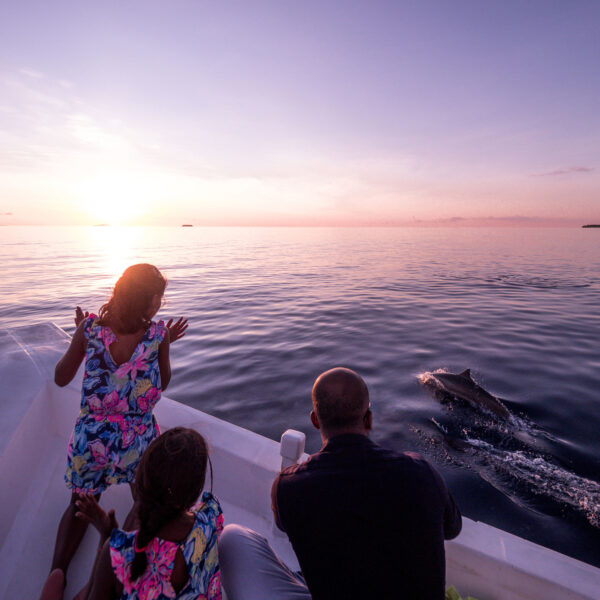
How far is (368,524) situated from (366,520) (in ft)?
0.06

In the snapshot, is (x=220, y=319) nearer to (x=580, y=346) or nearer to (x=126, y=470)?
(x=126, y=470)

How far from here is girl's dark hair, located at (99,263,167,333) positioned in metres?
2.68

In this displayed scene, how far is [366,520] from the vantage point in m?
1.73

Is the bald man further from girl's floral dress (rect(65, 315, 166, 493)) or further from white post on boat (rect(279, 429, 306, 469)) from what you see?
girl's floral dress (rect(65, 315, 166, 493))

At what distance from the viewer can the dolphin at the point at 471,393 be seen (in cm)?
682

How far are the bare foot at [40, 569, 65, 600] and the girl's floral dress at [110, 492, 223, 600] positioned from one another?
1.33m

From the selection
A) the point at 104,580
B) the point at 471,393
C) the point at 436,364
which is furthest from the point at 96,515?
the point at 436,364

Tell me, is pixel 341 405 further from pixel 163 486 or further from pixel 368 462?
pixel 163 486

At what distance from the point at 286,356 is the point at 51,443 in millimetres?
5849

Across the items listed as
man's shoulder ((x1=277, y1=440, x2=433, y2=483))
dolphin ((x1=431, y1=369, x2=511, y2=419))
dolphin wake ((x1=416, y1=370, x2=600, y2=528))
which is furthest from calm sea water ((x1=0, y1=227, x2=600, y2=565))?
man's shoulder ((x1=277, y1=440, x2=433, y2=483))

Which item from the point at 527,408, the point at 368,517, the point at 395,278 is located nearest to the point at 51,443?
the point at 368,517

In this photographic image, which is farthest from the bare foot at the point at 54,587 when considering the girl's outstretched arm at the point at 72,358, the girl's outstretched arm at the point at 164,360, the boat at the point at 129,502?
the girl's outstretched arm at the point at 164,360

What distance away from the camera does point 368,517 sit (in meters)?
1.73

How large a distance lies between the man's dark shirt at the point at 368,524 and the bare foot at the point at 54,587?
6.99ft
